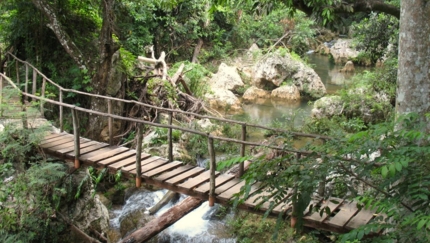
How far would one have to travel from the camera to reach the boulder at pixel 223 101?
14.6 metres

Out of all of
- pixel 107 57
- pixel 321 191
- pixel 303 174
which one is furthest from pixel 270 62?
pixel 303 174

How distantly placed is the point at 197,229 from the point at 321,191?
3.89 metres

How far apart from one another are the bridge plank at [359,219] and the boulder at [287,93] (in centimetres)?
1143

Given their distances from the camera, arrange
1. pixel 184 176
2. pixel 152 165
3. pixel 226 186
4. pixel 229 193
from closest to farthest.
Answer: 1. pixel 229 193
2. pixel 226 186
3. pixel 184 176
4. pixel 152 165

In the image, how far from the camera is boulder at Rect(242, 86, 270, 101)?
636 inches

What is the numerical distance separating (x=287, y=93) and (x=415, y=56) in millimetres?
12238

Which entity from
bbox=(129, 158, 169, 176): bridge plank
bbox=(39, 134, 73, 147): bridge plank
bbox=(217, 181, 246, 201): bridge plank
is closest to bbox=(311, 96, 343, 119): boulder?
bbox=(129, 158, 169, 176): bridge plank

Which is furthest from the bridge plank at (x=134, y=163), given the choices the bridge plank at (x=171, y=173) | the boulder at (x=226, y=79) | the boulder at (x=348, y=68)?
the boulder at (x=348, y=68)

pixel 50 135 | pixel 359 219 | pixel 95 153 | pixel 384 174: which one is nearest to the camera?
pixel 384 174

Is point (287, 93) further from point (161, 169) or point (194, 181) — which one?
point (194, 181)

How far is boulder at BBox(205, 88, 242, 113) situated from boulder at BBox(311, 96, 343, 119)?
294cm

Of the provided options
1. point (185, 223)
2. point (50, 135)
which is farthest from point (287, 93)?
point (50, 135)

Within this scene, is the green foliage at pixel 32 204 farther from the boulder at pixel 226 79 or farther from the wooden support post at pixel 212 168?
the boulder at pixel 226 79

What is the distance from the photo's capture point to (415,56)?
3885 mm
